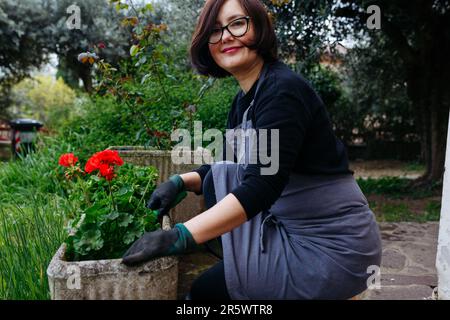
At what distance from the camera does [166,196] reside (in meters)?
1.90

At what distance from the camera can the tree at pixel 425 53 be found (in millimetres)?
6516

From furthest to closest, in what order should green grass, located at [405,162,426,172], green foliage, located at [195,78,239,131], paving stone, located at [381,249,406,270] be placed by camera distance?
green grass, located at [405,162,426,172], green foliage, located at [195,78,239,131], paving stone, located at [381,249,406,270]

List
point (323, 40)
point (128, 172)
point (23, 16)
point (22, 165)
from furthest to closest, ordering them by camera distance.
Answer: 1. point (23, 16)
2. point (323, 40)
3. point (22, 165)
4. point (128, 172)

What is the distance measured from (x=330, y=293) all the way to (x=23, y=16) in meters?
12.0

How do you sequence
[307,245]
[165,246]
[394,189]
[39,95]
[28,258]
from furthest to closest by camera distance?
1. [39,95]
2. [394,189]
3. [28,258]
4. [307,245]
5. [165,246]

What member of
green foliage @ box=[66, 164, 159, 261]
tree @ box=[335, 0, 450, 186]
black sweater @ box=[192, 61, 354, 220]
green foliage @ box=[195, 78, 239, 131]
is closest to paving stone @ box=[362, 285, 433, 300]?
black sweater @ box=[192, 61, 354, 220]

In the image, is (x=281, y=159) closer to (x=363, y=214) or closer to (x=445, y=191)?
(x=363, y=214)

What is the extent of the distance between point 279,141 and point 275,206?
1.06 ft

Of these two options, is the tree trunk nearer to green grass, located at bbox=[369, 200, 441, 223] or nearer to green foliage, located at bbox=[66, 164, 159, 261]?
green grass, located at bbox=[369, 200, 441, 223]

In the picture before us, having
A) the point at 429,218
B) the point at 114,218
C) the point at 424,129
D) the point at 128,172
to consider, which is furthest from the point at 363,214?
the point at 424,129

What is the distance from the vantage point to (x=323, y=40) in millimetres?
5781

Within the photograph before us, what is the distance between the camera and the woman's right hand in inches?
75.0

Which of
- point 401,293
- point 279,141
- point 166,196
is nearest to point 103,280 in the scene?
point 166,196

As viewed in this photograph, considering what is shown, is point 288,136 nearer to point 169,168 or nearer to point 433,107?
point 169,168
